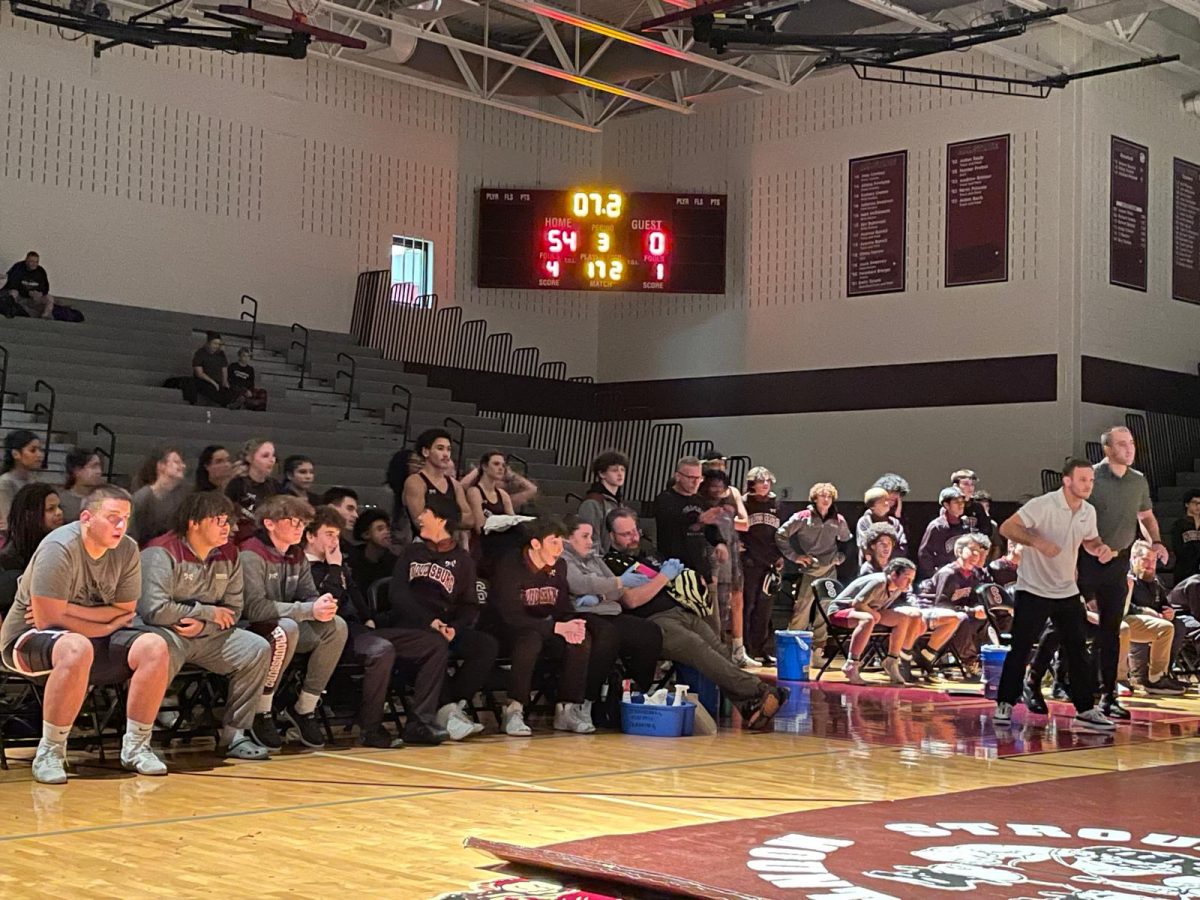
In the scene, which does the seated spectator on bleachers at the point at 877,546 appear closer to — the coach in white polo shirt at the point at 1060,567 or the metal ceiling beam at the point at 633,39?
the coach in white polo shirt at the point at 1060,567

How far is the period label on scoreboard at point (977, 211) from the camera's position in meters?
16.8

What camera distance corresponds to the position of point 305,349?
16844 millimetres

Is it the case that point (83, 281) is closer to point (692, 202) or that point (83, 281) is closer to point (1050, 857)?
point (692, 202)

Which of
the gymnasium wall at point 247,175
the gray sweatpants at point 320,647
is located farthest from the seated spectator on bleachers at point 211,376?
the gray sweatpants at point 320,647

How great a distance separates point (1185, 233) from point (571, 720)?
→ 1218 cm

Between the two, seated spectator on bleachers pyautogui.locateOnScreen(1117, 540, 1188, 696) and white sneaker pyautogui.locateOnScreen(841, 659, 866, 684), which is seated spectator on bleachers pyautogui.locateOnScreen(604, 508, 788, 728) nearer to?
white sneaker pyautogui.locateOnScreen(841, 659, 866, 684)

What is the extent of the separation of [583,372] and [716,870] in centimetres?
1648

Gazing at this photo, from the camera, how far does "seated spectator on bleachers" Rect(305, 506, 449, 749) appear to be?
7.59 m

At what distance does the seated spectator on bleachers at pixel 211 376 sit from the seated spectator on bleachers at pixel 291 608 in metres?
7.39

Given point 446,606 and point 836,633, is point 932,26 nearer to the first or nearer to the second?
point 836,633

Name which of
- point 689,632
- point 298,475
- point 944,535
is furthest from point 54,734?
point 944,535

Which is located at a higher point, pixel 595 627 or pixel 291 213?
pixel 291 213

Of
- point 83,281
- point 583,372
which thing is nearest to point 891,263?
point 583,372

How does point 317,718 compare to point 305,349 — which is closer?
point 317,718
